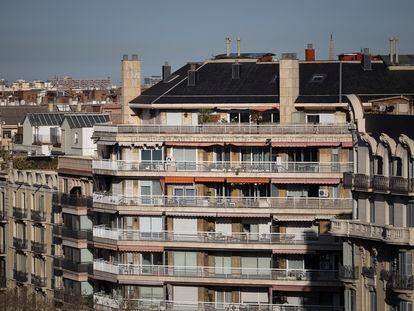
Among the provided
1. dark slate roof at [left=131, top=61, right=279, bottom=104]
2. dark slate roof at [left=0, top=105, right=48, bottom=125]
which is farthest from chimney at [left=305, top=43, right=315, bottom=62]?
dark slate roof at [left=0, top=105, right=48, bottom=125]

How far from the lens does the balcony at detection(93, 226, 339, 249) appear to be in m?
109

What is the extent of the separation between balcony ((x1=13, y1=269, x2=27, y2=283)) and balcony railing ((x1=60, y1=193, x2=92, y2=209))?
987 cm

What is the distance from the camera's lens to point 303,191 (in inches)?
4348

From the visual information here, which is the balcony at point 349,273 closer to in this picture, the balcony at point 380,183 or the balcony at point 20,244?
the balcony at point 380,183

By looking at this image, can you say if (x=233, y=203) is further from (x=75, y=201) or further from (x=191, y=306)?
(x=75, y=201)

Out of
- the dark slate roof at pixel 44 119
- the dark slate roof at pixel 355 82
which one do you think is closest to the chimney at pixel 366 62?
the dark slate roof at pixel 355 82

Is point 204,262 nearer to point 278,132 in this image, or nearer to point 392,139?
point 278,132

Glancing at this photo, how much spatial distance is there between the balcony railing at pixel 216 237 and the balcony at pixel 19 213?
63.3ft

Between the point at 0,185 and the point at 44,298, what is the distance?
14.3 meters

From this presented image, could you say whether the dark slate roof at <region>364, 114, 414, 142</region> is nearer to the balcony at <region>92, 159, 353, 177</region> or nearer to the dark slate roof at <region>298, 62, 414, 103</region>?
the balcony at <region>92, 159, 353, 177</region>

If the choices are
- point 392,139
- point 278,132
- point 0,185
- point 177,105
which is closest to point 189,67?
point 177,105

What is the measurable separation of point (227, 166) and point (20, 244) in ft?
85.2

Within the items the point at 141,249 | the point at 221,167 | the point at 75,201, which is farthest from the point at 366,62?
the point at 75,201

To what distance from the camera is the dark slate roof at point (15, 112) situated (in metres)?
180
